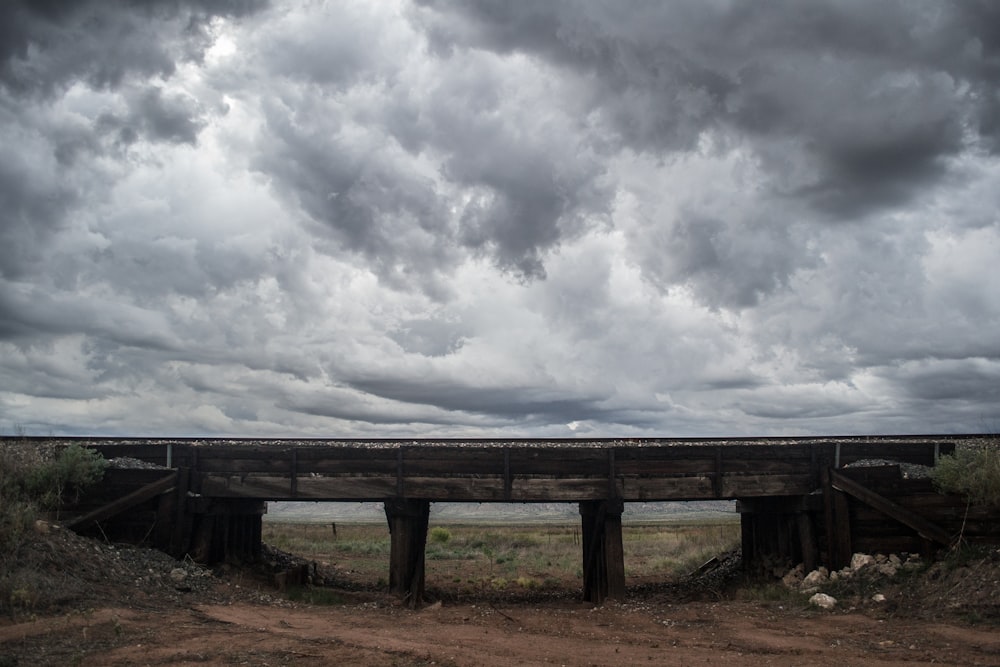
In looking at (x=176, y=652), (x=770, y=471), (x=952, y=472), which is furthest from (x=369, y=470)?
(x=952, y=472)

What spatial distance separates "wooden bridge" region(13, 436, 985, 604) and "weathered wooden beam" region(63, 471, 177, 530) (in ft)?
0.09

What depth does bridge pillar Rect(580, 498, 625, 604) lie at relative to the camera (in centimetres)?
1680

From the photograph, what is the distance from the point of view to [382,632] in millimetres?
12438

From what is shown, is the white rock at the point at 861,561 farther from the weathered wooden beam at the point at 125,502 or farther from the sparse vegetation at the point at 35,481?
the sparse vegetation at the point at 35,481

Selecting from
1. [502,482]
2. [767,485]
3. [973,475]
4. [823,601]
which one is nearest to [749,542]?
[767,485]

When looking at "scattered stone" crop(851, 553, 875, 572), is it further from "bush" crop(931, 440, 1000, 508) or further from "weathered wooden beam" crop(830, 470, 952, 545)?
"bush" crop(931, 440, 1000, 508)

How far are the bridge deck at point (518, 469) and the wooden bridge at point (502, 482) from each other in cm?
2

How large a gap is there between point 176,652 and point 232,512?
8.67 m

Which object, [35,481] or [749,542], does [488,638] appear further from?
[35,481]

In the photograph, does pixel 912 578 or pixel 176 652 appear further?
pixel 912 578

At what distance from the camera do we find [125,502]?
16.8 meters

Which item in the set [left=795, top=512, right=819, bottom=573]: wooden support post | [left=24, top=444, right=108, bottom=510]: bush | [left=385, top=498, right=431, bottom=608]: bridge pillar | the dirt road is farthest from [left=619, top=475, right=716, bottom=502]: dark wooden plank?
[left=24, top=444, right=108, bottom=510]: bush

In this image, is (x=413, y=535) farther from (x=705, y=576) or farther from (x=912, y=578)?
(x=912, y=578)

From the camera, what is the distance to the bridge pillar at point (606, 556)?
16.8 meters
